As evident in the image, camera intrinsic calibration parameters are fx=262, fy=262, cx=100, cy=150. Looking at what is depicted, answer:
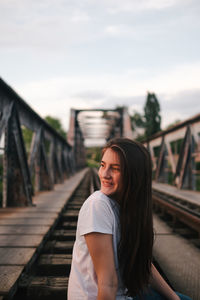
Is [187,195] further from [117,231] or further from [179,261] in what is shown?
[117,231]

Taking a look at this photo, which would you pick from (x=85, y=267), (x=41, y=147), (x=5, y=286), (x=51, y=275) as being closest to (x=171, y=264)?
(x=51, y=275)

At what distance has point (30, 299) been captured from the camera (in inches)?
87.1

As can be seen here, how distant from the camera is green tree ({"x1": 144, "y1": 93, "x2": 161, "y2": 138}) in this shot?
108 feet

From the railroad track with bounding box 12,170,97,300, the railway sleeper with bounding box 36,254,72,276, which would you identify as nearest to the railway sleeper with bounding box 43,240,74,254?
the railroad track with bounding box 12,170,97,300

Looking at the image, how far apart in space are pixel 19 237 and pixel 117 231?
241 centimetres

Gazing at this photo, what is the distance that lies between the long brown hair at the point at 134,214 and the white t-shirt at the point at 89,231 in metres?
0.05

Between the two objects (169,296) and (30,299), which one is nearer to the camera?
Result: (169,296)

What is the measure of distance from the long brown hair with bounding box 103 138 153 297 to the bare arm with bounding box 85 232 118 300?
0.43 ft

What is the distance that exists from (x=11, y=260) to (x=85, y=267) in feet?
5.30

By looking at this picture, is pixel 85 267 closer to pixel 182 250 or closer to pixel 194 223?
pixel 182 250

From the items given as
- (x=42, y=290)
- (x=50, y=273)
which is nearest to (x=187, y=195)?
(x=50, y=273)

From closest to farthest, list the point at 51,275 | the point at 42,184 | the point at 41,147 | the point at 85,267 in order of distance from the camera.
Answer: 1. the point at 85,267
2. the point at 51,275
3. the point at 41,147
4. the point at 42,184

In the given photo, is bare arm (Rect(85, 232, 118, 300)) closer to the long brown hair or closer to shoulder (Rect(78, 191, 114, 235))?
shoulder (Rect(78, 191, 114, 235))

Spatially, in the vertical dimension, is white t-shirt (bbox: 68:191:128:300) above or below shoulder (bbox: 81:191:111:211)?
below
